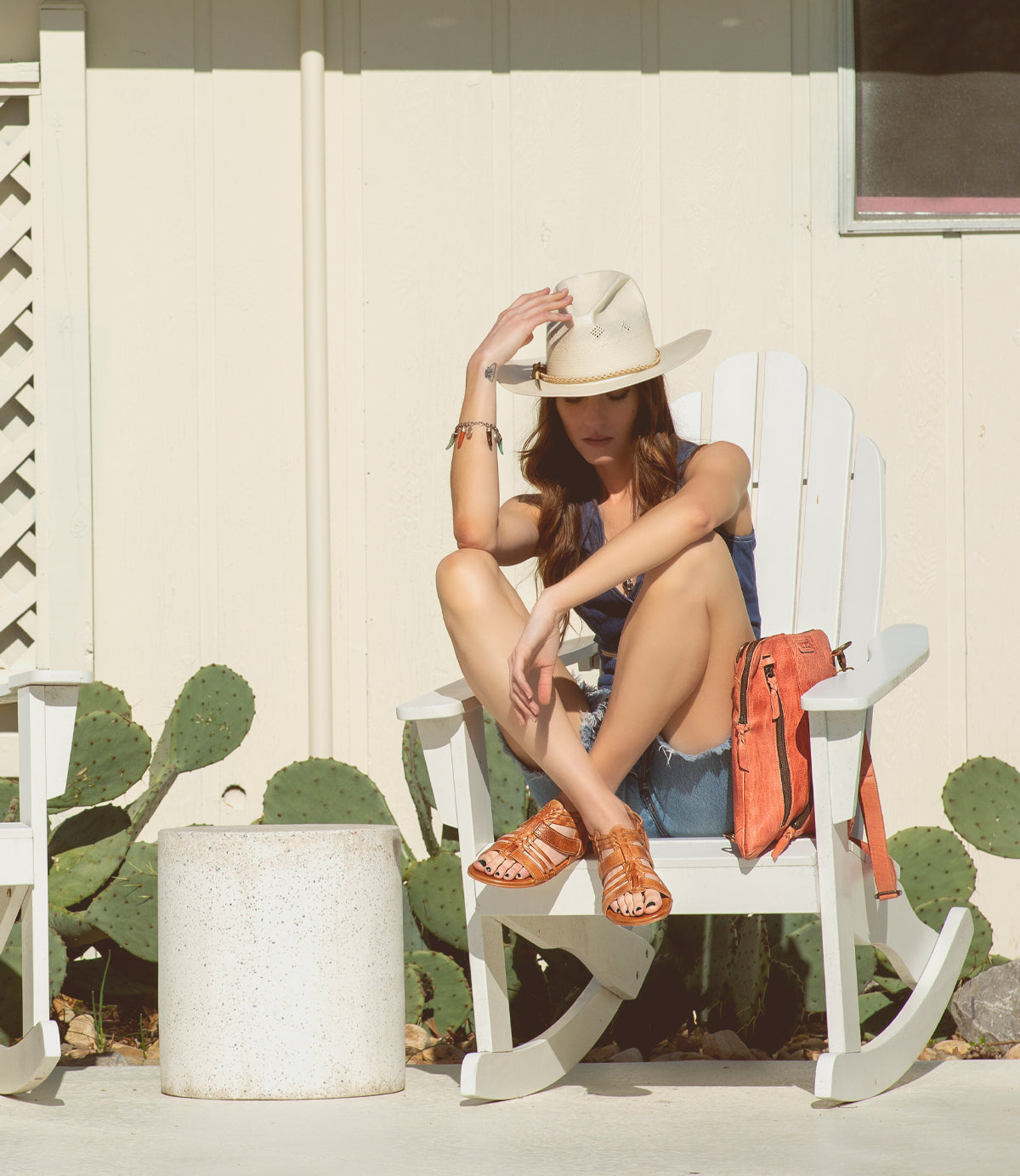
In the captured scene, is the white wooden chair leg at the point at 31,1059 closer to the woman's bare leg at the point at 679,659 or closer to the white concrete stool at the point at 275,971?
the white concrete stool at the point at 275,971

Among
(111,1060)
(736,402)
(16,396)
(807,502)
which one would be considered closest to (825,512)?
(807,502)

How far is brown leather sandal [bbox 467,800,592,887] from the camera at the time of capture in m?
1.86

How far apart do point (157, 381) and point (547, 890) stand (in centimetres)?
167

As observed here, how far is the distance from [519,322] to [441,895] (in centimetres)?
95

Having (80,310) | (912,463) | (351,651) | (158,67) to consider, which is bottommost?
(351,651)

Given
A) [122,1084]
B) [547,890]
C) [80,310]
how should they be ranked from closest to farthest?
1. [547,890]
2. [122,1084]
3. [80,310]

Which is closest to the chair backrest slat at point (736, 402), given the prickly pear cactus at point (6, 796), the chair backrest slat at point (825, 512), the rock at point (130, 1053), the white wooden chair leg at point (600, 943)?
the chair backrest slat at point (825, 512)

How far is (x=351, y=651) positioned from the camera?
3.15 metres

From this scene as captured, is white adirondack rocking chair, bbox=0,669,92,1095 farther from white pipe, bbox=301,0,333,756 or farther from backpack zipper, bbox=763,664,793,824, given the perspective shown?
white pipe, bbox=301,0,333,756

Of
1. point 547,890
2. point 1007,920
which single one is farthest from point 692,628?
point 1007,920

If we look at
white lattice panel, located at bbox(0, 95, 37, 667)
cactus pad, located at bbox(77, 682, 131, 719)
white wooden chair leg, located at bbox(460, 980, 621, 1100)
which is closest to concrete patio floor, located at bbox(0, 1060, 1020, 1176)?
white wooden chair leg, located at bbox(460, 980, 621, 1100)

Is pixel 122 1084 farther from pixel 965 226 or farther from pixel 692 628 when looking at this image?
pixel 965 226

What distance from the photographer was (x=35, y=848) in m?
1.93

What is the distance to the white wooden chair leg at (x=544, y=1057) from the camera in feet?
6.37
